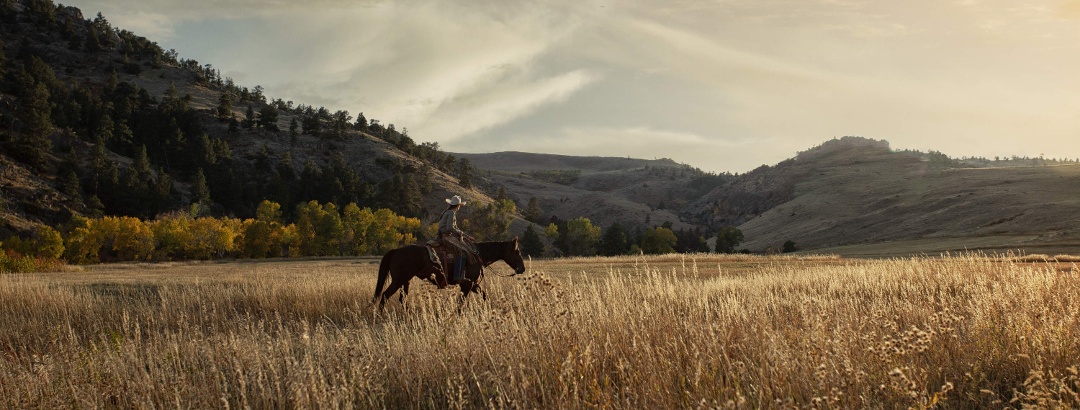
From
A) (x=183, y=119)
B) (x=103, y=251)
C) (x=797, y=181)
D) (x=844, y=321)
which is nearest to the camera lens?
(x=844, y=321)

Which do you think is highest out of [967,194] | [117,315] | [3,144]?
[3,144]

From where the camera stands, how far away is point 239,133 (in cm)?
13750

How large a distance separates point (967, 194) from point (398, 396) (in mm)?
115225

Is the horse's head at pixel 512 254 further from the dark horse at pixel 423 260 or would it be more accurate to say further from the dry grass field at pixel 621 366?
the dry grass field at pixel 621 366

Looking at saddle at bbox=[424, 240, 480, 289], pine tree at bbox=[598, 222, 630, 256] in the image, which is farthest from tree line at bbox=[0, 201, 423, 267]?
A: saddle at bbox=[424, 240, 480, 289]

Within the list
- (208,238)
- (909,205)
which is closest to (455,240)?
(208,238)

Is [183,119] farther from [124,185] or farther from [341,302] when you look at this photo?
[341,302]

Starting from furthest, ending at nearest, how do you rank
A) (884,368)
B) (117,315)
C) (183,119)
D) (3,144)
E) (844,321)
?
1. (183,119)
2. (3,144)
3. (117,315)
4. (844,321)
5. (884,368)

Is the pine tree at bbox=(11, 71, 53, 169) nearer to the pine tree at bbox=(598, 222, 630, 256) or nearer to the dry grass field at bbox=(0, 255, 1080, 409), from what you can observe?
the pine tree at bbox=(598, 222, 630, 256)

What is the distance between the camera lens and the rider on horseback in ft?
41.7

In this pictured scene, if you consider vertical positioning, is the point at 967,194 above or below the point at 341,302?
above

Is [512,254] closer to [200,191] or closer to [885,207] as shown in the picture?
[200,191]

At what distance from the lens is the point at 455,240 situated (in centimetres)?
1282

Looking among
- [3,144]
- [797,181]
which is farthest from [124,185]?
[797,181]
